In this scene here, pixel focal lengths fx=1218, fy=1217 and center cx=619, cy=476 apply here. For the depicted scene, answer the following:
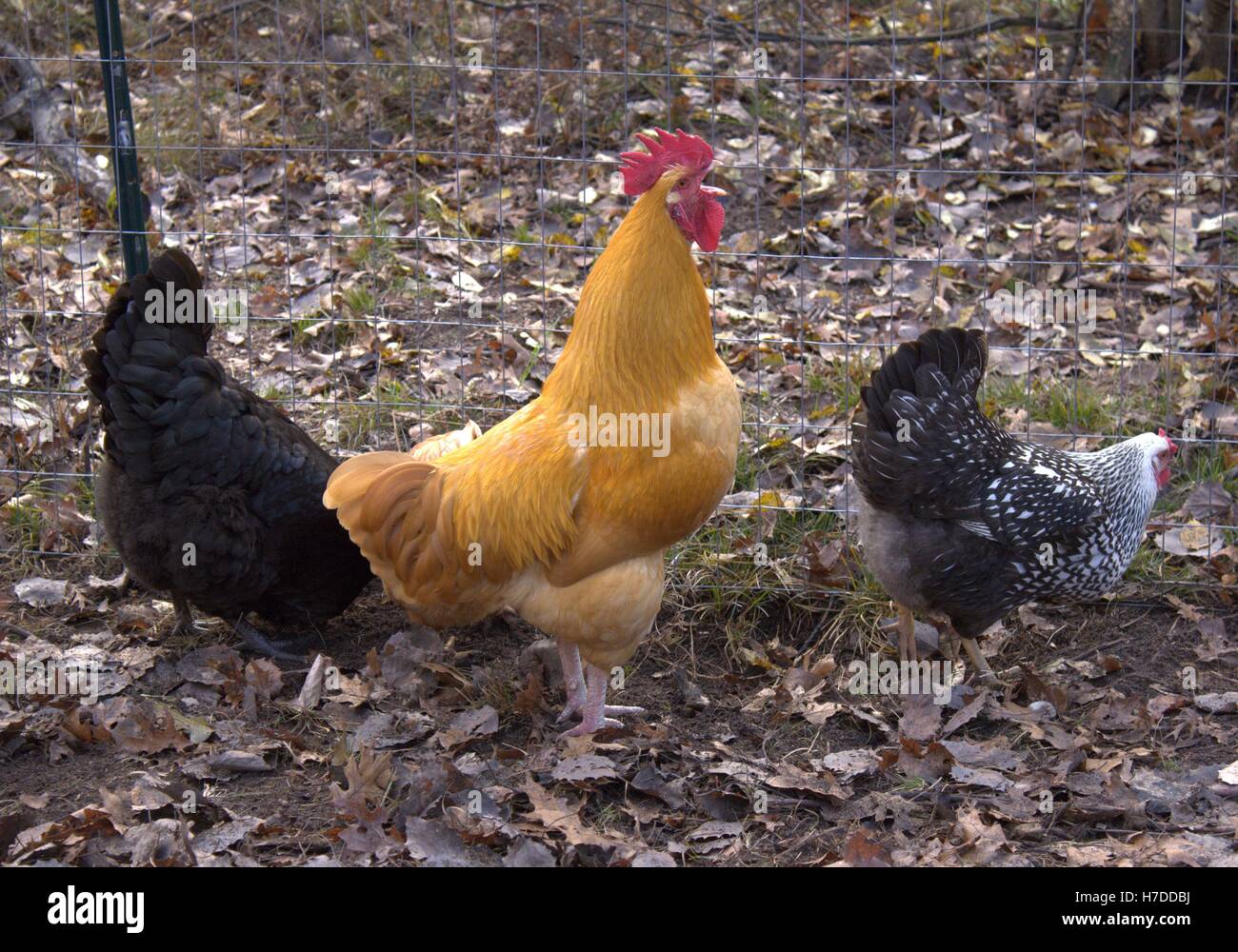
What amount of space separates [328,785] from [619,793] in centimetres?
102

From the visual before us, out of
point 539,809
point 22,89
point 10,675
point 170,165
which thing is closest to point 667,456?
point 539,809

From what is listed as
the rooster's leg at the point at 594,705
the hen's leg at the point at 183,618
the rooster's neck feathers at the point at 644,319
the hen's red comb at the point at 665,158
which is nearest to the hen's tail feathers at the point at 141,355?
the hen's leg at the point at 183,618

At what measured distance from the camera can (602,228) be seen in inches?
301

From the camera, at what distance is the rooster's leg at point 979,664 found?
16.5 feet

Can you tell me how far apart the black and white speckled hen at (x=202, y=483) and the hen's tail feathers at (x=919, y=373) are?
88.5 inches

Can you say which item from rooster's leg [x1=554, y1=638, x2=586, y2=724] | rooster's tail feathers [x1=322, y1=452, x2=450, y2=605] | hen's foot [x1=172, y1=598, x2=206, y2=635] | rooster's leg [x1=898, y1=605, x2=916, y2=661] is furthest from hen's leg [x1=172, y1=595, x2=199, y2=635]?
rooster's leg [x1=898, y1=605, x2=916, y2=661]

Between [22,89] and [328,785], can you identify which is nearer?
[328,785]

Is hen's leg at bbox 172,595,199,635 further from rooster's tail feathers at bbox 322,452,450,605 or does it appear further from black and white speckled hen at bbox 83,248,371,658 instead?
rooster's tail feathers at bbox 322,452,450,605

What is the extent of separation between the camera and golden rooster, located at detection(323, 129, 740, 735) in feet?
13.9

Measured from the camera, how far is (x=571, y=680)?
15.6 ft

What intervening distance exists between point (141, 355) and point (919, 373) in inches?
122

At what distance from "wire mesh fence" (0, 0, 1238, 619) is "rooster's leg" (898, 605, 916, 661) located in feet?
1.31

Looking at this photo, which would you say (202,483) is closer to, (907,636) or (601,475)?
(601,475)

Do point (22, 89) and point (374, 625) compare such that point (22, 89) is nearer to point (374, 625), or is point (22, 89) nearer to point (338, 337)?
point (338, 337)
